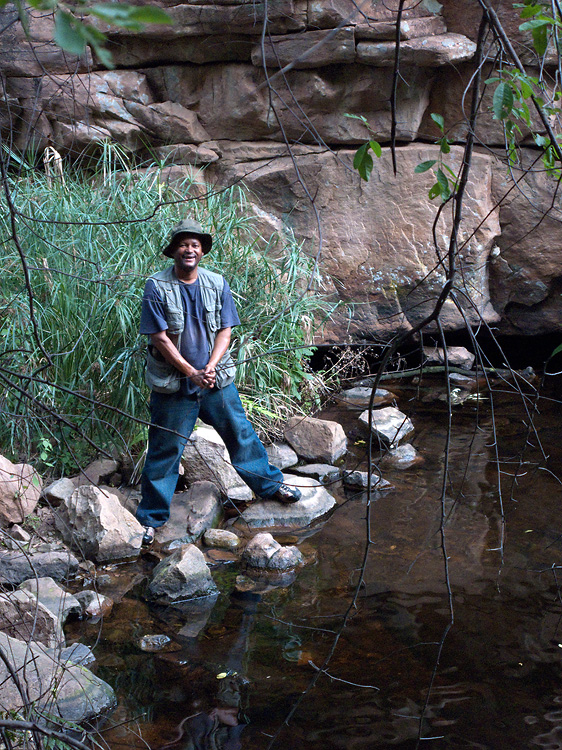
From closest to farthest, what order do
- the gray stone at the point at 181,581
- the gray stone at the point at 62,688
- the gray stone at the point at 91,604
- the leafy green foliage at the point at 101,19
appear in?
the leafy green foliage at the point at 101,19
the gray stone at the point at 62,688
the gray stone at the point at 91,604
the gray stone at the point at 181,581

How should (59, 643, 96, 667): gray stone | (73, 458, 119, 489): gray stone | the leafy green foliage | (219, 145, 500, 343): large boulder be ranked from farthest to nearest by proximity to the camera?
(219, 145, 500, 343): large boulder < (73, 458, 119, 489): gray stone < (59, 643, 96, 667): gray stone < the leafy green foliage

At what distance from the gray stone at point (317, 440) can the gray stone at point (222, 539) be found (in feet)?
4.12

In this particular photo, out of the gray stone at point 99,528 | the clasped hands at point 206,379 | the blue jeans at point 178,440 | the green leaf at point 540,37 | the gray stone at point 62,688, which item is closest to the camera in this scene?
the green leaf at point 540,37

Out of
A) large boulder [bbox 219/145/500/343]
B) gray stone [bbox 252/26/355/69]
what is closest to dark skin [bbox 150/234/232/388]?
large boulder [bbox 219/145/500/343]

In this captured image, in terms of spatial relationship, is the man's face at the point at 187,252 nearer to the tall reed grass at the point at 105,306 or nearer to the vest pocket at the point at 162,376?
the tall reed grass at the point at 105,306

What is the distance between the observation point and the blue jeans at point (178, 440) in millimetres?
3889

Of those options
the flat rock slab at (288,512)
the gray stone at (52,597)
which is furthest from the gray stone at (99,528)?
the flat rock slab at (288,512)

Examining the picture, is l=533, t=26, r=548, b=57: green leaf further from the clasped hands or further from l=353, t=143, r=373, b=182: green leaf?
the clasped hands

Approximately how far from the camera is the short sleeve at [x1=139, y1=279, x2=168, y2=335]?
12.2 ft

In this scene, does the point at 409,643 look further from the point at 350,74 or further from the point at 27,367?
the point at 350,74

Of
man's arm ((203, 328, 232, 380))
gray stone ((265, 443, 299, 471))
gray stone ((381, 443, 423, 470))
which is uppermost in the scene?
man's arm ((203, 328, 232, 380))

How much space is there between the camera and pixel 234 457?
Result: 408cm

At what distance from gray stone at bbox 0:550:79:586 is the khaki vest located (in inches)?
39.9

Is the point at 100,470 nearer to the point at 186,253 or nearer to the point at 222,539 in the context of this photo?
the point at 222,539
